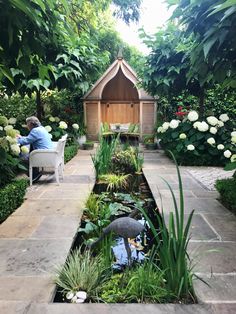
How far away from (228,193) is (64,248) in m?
2.10

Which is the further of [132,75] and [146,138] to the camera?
[132,75]

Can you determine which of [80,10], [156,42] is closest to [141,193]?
[156,42]

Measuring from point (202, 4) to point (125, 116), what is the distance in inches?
374

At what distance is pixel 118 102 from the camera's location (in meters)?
12.0

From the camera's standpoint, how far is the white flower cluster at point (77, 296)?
1816mm

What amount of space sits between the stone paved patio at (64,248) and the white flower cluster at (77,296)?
0.31 ft

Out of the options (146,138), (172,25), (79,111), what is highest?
(172,25)

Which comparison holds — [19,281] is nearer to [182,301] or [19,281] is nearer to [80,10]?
[182,301]

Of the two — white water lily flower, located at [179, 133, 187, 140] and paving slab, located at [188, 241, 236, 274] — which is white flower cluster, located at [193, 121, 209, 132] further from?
paving slab, located at [188, 241, 236, 274]

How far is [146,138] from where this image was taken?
10016 millimetres

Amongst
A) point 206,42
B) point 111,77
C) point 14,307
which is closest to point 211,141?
point 206,42

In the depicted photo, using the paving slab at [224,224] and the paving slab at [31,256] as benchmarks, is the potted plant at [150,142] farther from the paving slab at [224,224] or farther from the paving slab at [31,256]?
the paving slab at [31,256]

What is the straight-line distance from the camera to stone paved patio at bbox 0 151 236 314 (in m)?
1.70

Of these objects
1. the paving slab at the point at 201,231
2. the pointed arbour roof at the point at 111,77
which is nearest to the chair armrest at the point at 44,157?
the paving slab at the point at 201,231
